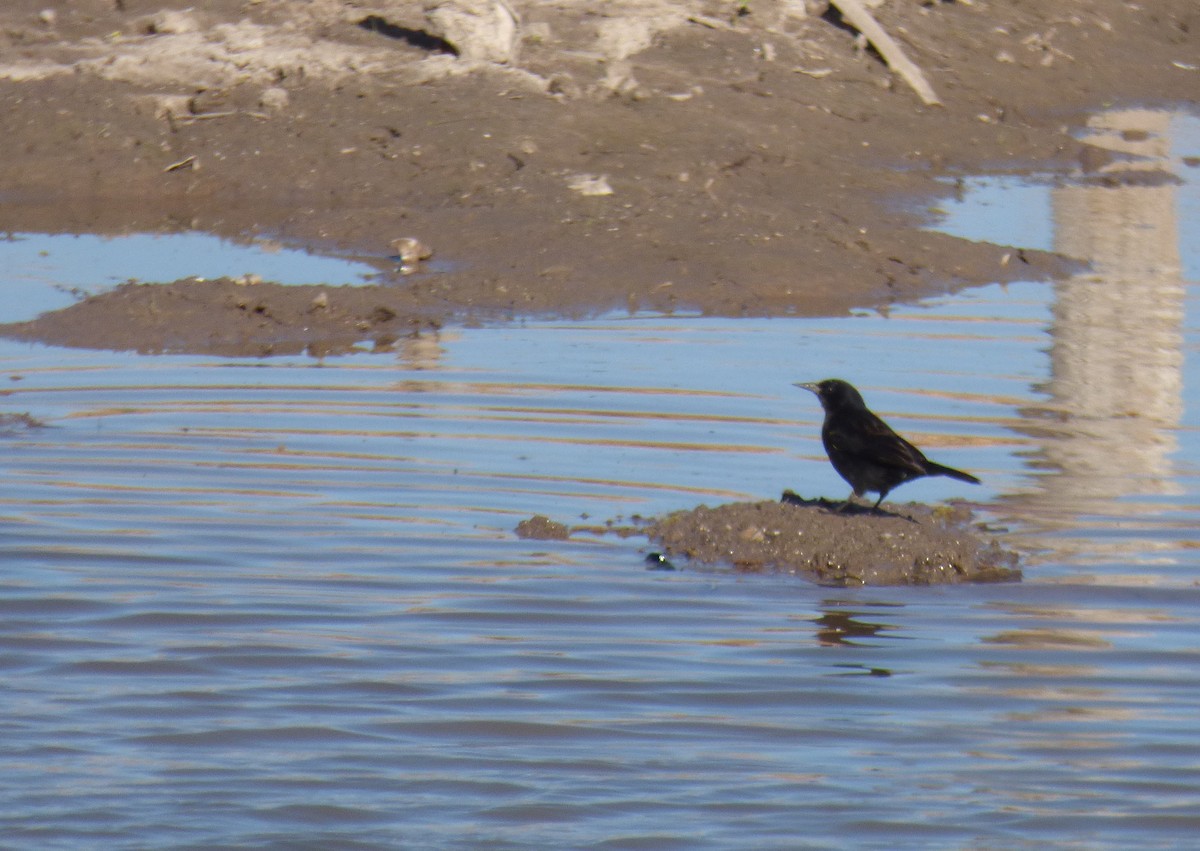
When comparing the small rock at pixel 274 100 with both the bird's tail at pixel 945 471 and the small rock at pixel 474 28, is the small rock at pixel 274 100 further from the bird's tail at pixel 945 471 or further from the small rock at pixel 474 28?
the bird's tail at pixel 945 471

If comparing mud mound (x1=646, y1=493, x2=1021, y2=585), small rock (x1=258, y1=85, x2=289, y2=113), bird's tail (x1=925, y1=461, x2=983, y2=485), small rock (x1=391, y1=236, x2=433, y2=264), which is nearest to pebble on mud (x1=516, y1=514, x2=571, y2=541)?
mud mound (x1=646, y1=493, x2=1021, y2=585)

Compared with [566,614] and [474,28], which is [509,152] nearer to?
[474,28]

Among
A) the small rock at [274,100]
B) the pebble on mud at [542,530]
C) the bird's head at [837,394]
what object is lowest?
the small rock at [274,100]

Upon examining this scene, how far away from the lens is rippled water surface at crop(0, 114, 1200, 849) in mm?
5344

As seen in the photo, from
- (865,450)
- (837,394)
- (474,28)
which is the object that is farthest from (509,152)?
(865,450)

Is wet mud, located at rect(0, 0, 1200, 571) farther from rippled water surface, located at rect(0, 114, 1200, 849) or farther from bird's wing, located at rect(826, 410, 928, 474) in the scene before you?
bird's wing, located at rect(826, 410, 928, 474)

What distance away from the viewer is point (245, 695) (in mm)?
6051

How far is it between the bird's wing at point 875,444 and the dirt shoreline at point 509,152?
410 cm

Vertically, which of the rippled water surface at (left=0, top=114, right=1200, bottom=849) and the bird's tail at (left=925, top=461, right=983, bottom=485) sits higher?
the bird's tail at (left=925, top=461, right=983, bottom=485)

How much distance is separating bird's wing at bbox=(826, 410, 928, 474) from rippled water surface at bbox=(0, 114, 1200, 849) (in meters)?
0.55

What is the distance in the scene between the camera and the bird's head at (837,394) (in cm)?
797

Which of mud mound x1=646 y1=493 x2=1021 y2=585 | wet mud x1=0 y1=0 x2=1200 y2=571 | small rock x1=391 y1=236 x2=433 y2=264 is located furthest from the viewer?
small rock x1=391 y1=236 x2=433 y2=264

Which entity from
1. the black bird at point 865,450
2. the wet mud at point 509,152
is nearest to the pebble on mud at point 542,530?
the black bird at point 865,450

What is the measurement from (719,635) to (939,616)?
806mm
